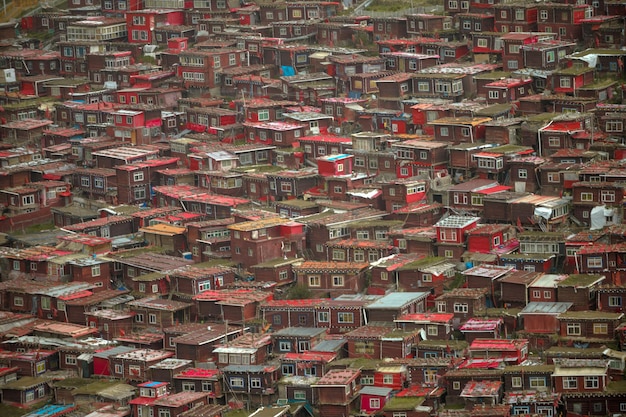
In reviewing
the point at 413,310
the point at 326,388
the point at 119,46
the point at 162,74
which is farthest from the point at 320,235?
the point at 119,46

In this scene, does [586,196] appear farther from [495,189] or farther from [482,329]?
[482,329]

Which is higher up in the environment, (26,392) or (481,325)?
(481,325)

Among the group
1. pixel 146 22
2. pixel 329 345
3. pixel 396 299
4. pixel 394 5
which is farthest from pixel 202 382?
pixel 394 5

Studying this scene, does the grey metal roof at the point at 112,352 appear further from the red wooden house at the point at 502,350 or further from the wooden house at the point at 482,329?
the red wooden house at the point at 502,350

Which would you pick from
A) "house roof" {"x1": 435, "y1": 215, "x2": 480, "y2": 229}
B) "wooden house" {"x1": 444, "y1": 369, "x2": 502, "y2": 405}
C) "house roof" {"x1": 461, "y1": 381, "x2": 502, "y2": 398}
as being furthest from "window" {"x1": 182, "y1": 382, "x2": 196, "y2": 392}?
"house roof" {"x1": 435, "y1": 215, "x2": 480, "y2": 229}

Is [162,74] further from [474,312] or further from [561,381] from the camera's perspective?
[561,381]

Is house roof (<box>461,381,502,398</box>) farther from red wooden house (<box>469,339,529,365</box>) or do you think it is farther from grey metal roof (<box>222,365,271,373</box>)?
grey metal roof (<box>222,365,271,373</box>)
